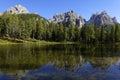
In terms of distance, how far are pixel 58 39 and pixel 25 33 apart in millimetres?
37120

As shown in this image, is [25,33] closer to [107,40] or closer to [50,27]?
[50,27]

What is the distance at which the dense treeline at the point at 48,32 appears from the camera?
472ft

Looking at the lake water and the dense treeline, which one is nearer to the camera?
the lake water

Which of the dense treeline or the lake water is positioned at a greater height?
the dense treeline

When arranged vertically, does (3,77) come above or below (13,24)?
below

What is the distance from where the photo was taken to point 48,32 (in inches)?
6786

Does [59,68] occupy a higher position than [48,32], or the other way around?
[48,32]

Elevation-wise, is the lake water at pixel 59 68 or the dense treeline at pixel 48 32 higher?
the dense treeline at pixel 48 32

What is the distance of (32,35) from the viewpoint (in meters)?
166

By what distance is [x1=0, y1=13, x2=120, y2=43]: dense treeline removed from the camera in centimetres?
14379

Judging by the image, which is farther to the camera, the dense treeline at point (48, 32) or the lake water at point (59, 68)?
the dense treeline at point (48, 32)

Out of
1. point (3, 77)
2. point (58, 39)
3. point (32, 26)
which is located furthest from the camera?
point (58, 39)

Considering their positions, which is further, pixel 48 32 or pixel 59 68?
pixel 48 32

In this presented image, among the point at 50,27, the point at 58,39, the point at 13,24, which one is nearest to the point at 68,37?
the point at 58,39
